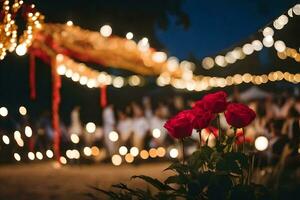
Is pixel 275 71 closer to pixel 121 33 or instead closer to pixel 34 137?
pixel 121 33

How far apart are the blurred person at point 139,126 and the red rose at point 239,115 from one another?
10.3 m

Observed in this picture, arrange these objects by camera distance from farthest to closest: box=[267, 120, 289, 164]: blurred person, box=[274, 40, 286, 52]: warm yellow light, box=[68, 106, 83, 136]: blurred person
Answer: box=[68, 106, 83, 136]: blurred person
box=[274, 40, 286, 52]: warm yellow light
box=[267, 120, 289, 164]: blurred person

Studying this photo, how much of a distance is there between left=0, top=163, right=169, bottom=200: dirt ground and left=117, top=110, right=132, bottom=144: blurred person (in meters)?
0.81

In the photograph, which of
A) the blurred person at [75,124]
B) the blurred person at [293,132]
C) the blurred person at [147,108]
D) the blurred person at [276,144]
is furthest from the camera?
the blurred person at [147,108]

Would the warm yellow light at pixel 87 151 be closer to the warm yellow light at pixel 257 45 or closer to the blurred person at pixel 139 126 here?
the blurred person at pixel 139 126

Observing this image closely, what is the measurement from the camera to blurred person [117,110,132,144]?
14594 millimetres

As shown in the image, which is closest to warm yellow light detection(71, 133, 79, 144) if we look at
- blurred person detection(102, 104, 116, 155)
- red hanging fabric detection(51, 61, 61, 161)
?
blurred person detection(102, 104, 116, 155)

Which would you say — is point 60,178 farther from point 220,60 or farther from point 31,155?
point 220,60

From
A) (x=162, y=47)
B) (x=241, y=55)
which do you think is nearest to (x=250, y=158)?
(x=241, y=55)

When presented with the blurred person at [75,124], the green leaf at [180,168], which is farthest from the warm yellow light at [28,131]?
the green leaf at [180,168]

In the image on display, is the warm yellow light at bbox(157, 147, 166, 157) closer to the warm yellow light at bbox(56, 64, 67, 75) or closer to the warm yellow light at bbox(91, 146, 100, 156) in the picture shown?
the warm yellow light at bbox(91, 146, 100, 156)

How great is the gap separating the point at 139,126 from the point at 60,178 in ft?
11.0

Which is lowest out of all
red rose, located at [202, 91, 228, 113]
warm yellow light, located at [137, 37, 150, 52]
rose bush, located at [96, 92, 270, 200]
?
rose bush, located at [96, 92, 270, 200]

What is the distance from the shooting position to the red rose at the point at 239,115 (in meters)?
4.26
